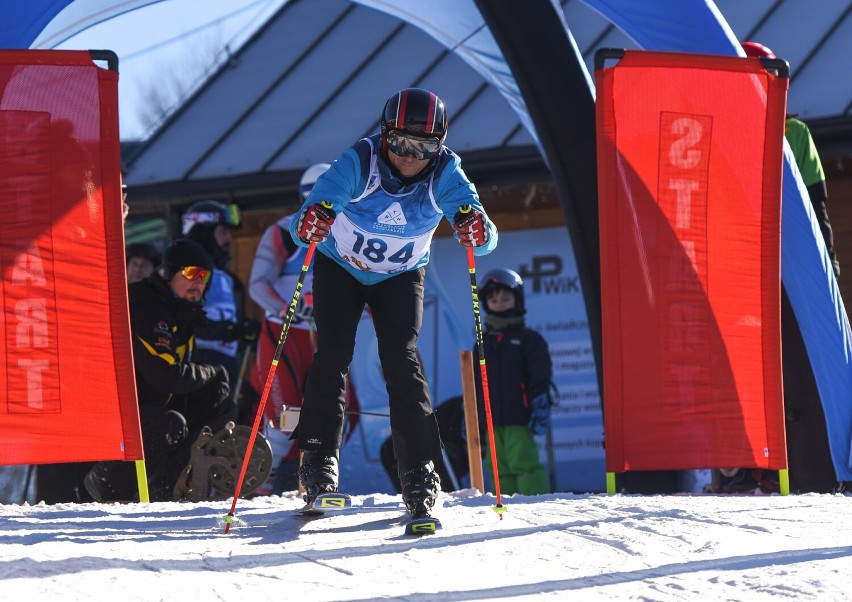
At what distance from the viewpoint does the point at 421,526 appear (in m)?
4.61

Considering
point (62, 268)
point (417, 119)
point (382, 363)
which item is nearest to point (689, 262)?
point (382, 363)

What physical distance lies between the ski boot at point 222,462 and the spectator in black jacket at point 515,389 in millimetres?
2170

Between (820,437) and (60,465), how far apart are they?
450 cm

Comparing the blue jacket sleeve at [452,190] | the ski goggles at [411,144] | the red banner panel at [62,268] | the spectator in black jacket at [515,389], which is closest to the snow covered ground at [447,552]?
the red banner panel at [62,268]

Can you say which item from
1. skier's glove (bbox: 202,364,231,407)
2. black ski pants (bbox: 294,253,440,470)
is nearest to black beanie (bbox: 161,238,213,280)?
Result: skier's glove (bbox: 202,364,231,407)

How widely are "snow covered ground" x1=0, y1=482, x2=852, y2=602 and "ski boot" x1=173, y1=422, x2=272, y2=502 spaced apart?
0.66 m

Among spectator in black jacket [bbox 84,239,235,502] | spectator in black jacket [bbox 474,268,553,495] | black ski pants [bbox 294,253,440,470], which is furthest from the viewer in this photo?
spectator in black jacket [bbox 474,268,553,495]

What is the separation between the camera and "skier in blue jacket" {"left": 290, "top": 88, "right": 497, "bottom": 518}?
191 inches

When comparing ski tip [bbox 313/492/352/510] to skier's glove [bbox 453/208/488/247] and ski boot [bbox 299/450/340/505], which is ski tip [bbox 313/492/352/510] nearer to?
ski boot [bbox 299/450/340/505]

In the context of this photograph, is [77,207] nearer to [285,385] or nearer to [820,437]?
[285,385]

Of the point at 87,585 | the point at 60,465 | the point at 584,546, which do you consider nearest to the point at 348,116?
the point at 60,465

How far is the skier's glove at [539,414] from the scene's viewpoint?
807 centimetres

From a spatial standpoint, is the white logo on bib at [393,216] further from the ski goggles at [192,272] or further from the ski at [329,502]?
the ski goggles at [192,272]

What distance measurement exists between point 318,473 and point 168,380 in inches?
72.0
